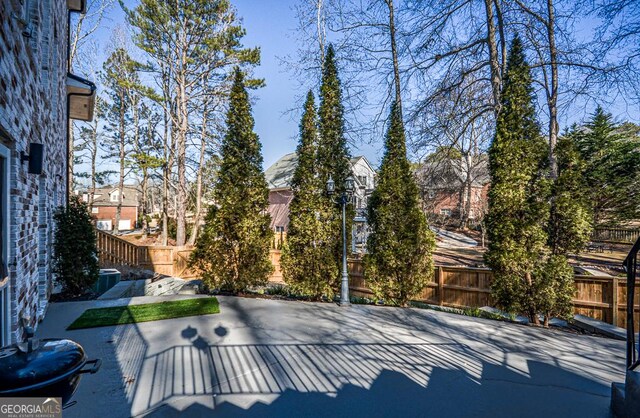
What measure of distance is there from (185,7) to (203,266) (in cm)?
1237

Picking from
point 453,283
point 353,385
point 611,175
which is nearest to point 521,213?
point 453,283

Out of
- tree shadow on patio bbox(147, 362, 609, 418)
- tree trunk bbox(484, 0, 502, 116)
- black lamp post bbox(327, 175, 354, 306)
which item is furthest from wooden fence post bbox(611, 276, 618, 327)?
black lamp post bbox(327, 175, 354, 306)

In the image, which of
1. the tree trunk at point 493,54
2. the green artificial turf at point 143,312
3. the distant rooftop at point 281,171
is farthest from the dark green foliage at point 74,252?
the distant rooftop at point 281,171

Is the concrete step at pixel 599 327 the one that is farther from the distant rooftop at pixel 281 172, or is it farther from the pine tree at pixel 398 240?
the distant rooftop at pixel 281 172

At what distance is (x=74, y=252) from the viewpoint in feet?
22.5

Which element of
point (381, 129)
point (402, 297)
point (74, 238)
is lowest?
point (402, 297)

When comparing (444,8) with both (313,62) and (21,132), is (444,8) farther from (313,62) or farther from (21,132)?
(21,132)

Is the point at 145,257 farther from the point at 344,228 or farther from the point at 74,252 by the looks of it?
the point at 344,228

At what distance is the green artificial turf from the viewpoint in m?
5.37

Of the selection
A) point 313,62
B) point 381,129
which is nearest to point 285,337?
point 381,129

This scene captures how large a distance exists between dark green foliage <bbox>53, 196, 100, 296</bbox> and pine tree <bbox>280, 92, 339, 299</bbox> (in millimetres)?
4136

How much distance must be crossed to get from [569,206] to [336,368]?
5354 millimetres

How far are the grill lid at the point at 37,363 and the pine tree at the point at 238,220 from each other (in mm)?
6112

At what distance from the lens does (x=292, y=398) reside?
3.24 m
